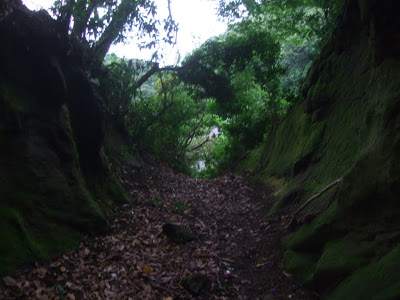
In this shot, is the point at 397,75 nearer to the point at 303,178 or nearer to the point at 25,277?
the point at 303,178

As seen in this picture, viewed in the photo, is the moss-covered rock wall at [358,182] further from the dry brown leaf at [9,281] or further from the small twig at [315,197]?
the dry brown leaf at [9,281]

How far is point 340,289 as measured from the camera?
139 inches

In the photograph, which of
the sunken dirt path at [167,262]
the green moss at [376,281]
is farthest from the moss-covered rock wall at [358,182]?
the sunken dirt path at [167,262]

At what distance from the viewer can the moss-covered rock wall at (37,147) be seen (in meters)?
5.01

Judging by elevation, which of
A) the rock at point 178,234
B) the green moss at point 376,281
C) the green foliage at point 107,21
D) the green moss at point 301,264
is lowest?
the green moss at point 376,281

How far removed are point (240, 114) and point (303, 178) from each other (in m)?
10.5

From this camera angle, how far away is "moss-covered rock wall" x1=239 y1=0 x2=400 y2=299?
11.4 feet

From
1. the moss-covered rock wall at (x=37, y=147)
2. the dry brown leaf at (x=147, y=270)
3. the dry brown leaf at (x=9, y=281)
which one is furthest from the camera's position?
the dry brown leaf at (x=147, y=270)

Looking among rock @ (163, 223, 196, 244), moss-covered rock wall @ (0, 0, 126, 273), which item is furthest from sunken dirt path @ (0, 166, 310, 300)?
moss-covered rock wall @ (0, 0, 126, 273)

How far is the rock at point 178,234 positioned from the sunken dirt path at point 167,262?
0.41ft

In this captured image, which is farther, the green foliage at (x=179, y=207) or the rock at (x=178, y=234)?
the green foliage at (x=179, y=207)

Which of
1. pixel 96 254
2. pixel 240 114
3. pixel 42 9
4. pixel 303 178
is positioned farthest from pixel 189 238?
pixel 240 114

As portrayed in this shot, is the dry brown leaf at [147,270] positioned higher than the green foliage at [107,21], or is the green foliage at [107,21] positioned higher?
the green foliage at [107,21]

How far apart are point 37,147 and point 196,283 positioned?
3.51 meters
